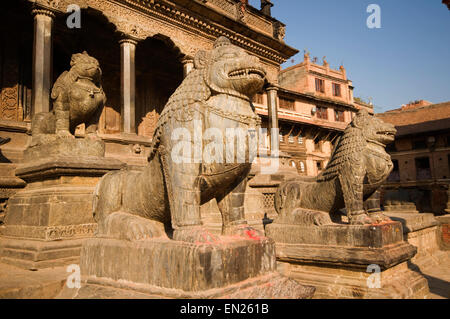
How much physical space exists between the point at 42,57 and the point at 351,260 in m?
8.41

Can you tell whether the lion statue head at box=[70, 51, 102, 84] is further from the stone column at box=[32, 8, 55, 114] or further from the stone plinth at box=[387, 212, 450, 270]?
the stone plinth at box=[387, 212, 450, 270]

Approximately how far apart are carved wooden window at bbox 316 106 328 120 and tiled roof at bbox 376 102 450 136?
18.8ft

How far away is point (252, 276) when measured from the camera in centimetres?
258

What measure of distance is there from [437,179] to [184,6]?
1043 inches

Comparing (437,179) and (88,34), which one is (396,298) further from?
(437,179)

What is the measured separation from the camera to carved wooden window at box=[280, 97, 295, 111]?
84.6 feet

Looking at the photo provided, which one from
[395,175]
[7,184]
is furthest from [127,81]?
[395,175]

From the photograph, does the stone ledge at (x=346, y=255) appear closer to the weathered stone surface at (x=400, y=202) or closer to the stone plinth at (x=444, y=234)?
the stone plinth at (x=444, y=234)

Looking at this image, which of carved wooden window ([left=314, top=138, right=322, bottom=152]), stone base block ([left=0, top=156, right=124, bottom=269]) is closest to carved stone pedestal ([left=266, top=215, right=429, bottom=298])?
stone base block ([left=0, top=156, right=124, bottom=269])

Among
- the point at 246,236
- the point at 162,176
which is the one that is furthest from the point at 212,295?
the point at 162,176

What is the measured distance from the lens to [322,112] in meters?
29.2

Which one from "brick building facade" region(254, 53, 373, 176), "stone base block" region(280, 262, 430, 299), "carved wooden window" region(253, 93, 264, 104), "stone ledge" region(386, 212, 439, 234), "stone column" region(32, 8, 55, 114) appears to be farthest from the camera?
"brick building facade" region(254, 53, 373, 176)

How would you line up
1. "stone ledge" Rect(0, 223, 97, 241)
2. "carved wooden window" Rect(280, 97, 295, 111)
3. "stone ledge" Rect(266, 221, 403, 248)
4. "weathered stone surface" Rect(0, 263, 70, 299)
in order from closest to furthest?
A: 1. "weathered stone surface" Rect(0, 263, 70, 299)
2. "stone ledge" Rect(266, 221, 403, 248)
3. "stone ledge" Rect(0, 223, 97, 241)
4. "carved wooden window" Rect(280, 97, 295, 111)

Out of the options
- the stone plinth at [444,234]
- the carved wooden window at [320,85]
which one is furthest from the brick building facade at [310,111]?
the stone plinth at [444,234]
